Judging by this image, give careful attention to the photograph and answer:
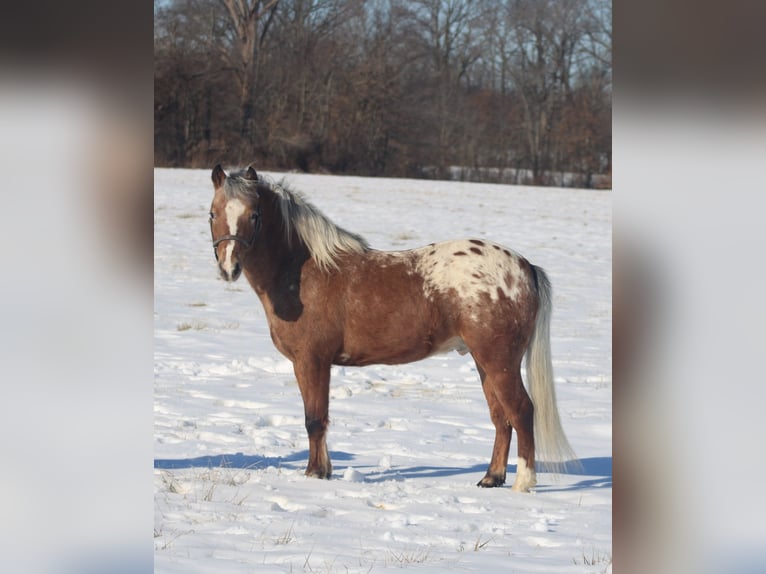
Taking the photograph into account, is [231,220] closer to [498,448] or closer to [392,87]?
[498,448]

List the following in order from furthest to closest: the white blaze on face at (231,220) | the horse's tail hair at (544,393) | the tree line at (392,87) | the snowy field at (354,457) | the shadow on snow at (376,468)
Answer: the tree line at (392,87) → the shadow on snow at (376,468) → the horse's tail hair at (544,393) → the white blaze on face at (231,220) → the snowy field at (354,457)

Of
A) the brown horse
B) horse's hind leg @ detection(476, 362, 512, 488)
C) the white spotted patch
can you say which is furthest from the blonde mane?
horse's hind leg @ detection(476, 362, 512, 488)

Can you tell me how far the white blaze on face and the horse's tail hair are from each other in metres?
1.32

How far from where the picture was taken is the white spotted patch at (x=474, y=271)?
4.15m

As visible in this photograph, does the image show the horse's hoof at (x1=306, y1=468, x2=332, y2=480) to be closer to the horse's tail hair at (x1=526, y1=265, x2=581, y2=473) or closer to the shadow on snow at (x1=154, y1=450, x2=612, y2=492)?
the shadow on snow at (x1=154, y1=450, x2=612, y2=492)

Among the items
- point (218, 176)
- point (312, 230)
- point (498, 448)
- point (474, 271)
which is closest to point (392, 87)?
point (312, 230)

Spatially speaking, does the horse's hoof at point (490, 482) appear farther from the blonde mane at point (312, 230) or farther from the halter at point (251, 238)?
the halter at point (251, 238)

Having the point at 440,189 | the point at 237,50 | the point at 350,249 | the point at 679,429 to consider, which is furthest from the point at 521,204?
the point at 679,429

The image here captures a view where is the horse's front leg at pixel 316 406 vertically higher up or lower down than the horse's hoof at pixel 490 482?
higher up

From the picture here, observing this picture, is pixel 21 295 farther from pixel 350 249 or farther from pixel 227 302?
pixel 227 302

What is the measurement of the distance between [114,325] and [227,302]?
28.8ft

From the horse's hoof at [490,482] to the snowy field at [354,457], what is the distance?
9cm

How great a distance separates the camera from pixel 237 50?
69.7ft

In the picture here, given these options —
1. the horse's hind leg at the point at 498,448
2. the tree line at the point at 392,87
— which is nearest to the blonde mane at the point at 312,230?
the horse's hind leg at the point at 498,448
